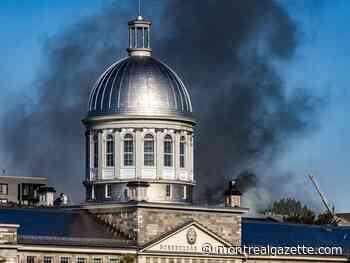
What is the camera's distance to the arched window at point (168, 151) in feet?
500

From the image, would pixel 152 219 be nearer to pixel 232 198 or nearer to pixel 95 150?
pixel 95 150

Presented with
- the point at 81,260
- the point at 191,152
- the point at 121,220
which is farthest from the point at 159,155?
the point at 81,260

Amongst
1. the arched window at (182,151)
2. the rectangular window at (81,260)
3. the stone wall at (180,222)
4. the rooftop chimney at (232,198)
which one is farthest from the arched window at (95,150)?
the rectangular window at (81,260)

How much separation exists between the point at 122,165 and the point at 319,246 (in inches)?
986

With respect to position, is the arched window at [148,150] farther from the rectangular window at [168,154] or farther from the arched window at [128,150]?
the rectangular window at [168,154]

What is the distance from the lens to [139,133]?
15125cm

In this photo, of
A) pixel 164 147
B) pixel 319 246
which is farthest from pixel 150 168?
pixel 319 246

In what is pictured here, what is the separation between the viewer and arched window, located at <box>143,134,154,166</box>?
151375 mm

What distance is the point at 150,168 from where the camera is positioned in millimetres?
151250

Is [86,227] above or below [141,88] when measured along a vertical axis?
below

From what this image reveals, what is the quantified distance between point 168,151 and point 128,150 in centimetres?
357

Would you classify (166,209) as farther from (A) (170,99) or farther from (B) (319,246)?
(B) (319,246)

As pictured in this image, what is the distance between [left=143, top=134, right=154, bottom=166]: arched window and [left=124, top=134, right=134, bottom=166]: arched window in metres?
1.12

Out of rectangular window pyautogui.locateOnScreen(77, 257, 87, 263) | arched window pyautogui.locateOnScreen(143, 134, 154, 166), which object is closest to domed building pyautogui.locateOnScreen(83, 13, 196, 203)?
arched window pyautogui.locateOnScreen(143, 134, 154, 166)
